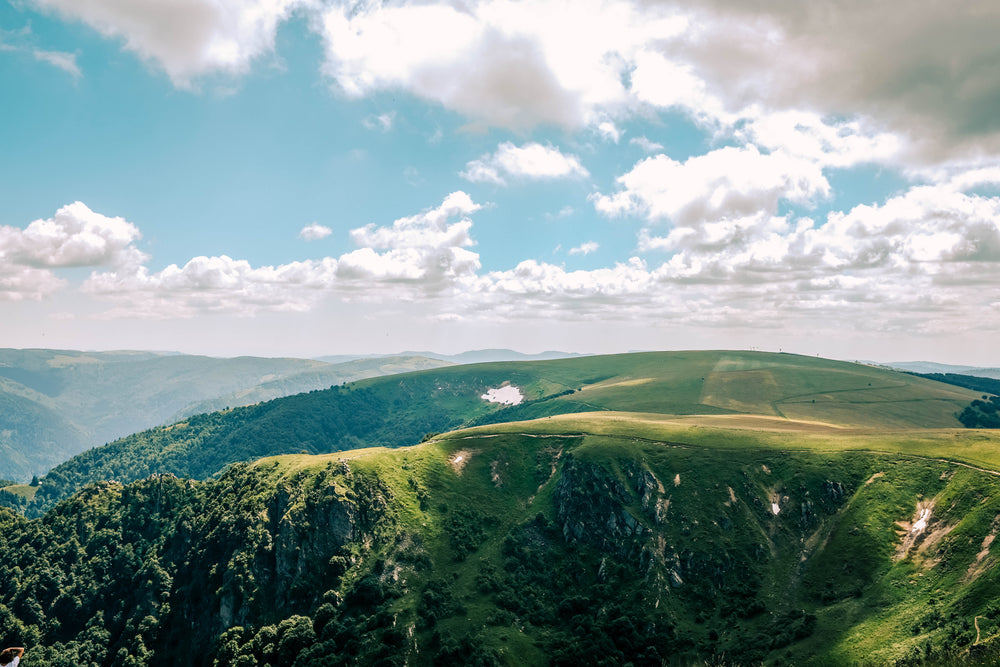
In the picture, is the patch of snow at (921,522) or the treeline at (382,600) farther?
the patch of snow at (921,522)

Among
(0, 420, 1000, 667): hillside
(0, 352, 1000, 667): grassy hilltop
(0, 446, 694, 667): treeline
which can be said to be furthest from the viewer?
(0, 446, 694, 667): treeline

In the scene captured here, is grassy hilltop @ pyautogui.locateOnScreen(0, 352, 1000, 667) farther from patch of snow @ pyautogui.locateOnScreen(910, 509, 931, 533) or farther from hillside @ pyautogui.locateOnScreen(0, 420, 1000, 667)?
hillside @ pyautogui.locateOnScreen(0, 420, 1000, 667)

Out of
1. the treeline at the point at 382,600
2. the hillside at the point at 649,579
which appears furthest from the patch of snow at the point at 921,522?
the treeline at the point at 382,600

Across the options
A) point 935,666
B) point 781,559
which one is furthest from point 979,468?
point 935,666

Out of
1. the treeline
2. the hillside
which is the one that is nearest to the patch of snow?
the hillside

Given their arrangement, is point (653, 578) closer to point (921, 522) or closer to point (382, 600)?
point (921, 522)

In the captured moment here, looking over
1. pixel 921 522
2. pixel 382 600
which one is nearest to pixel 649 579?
pixel 921 522

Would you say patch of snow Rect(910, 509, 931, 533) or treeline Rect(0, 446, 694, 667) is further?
patch of snow Rect(910, 509, 931, 533)

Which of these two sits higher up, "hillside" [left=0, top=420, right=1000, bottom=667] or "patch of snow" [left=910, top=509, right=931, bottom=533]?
"patch of snow" [left=910, top=509, right=931, bottom=533]

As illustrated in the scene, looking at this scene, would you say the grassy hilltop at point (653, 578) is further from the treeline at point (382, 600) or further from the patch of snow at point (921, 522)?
the treeline at point (382, 600)
